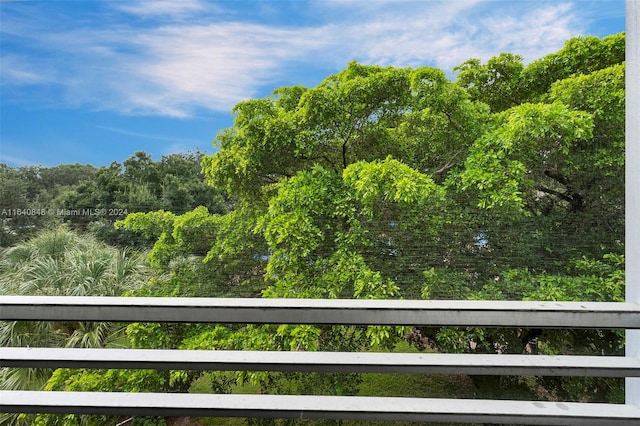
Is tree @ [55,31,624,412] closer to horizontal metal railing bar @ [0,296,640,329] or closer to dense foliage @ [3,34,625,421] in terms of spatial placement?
dense foliage @ [3,34,625,421]

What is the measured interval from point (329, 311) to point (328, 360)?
0.42 feet

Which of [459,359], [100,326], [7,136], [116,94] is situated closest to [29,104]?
[7,136]

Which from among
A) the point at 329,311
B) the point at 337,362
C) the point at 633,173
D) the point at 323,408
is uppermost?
the point at 633,173

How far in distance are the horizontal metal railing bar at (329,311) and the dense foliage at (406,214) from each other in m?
0.10

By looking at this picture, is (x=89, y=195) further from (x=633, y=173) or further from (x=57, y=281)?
(x=633, y=173)

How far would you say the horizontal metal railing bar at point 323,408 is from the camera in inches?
30.2

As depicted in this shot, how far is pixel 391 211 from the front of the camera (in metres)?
0.90

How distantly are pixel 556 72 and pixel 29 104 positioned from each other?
157 centimetres

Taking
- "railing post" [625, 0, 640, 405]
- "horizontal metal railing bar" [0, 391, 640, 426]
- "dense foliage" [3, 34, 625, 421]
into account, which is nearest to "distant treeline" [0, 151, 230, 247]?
"dense foliage" [3, 34, 625, 421]

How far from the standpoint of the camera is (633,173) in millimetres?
767

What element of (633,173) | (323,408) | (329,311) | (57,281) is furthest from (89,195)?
(633,173)

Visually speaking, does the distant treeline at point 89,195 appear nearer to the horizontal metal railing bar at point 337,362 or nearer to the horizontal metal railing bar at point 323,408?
the horizontal metal railing bar at point 337,362

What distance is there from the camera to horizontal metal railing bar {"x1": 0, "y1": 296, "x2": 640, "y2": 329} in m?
0.73

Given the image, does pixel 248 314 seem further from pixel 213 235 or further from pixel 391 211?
pixel 391 211
